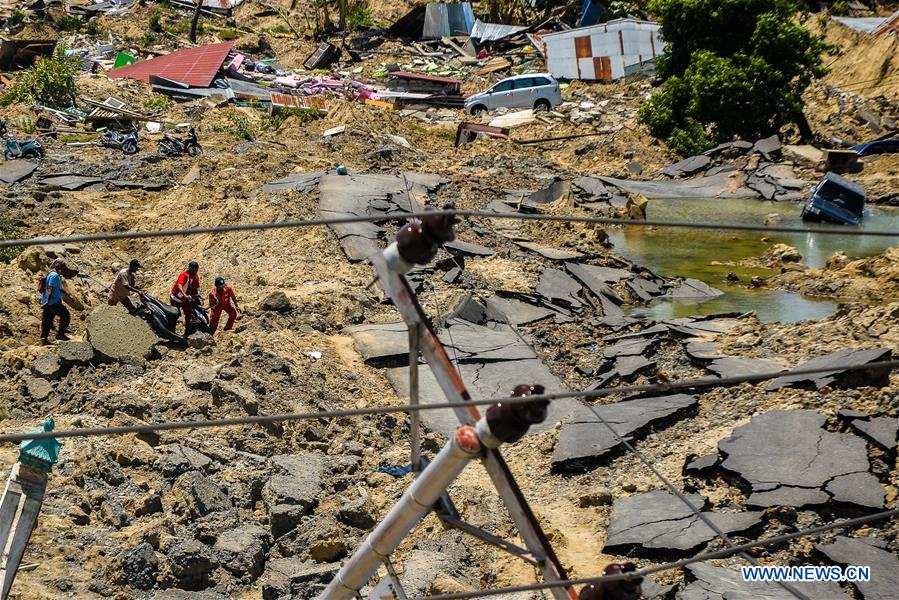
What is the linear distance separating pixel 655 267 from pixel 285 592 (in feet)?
39.0

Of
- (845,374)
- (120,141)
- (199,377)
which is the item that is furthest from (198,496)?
(120,141)

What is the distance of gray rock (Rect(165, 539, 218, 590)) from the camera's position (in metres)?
6.97

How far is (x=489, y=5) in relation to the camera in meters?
41.9

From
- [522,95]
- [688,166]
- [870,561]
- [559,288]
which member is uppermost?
[870,561]

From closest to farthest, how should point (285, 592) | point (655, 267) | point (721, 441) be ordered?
point (285, 592), point (721, 441), point (655, 267)

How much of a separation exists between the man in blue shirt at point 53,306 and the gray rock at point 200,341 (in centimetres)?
165

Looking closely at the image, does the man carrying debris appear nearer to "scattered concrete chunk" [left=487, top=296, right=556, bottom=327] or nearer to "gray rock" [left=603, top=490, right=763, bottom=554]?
"scattered concrete chunk" [left=487, top=296, right=556, bottom=327]

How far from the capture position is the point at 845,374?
9.25 m

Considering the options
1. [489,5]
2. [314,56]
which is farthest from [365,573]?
[489,5]

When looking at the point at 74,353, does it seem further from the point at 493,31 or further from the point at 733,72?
the point at 493,31

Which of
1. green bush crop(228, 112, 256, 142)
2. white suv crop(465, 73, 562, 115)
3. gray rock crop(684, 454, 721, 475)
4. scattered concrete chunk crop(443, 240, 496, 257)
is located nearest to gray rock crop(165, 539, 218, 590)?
gray rock crop(684, 454, 721, 475)

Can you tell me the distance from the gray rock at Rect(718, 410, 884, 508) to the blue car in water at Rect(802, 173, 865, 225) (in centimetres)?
1115

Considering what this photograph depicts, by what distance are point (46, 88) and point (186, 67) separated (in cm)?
659

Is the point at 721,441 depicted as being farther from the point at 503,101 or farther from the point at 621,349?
the point at 503,101
